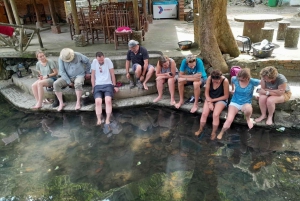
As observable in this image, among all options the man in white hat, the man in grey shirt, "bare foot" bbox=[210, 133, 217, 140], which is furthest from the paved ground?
"bare foot" bbox=[210, 133, 217, 140]

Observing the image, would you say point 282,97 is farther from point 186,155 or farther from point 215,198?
point 215,198

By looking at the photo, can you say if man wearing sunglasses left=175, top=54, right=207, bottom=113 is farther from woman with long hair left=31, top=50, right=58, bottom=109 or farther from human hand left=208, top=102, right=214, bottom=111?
woman with long hair left=31, top=50, right=58, bottom=109

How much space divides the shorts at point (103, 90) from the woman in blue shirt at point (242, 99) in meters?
2.45

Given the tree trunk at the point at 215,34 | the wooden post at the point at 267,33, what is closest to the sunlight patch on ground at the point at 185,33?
the tree trunk at the point at 215,34

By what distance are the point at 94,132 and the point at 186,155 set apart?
6.23 ft

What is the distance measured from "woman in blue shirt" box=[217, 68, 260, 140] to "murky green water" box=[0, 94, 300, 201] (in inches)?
8.5

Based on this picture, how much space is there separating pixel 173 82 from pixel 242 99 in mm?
1512

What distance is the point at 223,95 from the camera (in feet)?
15.0

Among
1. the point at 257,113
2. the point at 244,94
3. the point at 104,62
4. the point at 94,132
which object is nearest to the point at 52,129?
the point at 94,132

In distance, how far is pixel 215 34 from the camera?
6.04 metres

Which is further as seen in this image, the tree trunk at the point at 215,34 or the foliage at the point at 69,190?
the tree trunk at the point at 215,34

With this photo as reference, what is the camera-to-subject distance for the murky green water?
133 inches

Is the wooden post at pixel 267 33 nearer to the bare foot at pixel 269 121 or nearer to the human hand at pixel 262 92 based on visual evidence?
the human hand at pixel 262 92

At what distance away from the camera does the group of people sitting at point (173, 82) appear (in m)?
4.33
